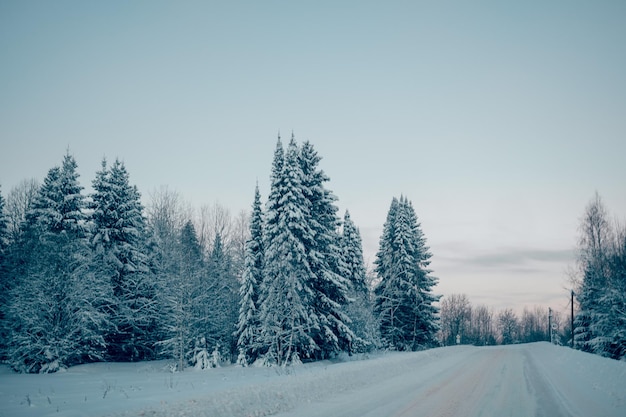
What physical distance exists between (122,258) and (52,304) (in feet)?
30.0

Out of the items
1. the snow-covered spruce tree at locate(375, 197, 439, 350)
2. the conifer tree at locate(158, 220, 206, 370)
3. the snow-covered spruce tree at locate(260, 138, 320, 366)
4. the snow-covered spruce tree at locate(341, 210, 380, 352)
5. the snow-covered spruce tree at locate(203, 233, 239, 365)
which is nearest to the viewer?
the snow-covered spruce tree at locate(260, 138, 320, 366)

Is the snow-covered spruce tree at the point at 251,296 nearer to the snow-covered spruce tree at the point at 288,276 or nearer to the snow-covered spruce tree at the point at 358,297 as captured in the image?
the snow-covered spruce tree at the point at 288,276

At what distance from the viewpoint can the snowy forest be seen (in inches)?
1048

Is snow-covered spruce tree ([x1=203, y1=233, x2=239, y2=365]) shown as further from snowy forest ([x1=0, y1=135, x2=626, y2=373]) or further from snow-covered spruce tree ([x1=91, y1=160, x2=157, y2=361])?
snow-covered spruce tree ([x1=91, y1=160, x2=157, y2=361])

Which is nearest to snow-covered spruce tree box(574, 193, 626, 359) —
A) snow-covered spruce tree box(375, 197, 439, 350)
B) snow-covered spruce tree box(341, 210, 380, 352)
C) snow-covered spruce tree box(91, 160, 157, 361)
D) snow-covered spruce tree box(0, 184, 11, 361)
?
snow-covered spruce tree box(375, 197, 439, 350)

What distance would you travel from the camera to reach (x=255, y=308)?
32.2 meters

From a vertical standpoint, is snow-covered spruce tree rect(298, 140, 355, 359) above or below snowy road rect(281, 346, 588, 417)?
above

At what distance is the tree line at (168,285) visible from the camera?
2638 cm

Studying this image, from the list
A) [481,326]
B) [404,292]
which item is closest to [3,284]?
[404,292]

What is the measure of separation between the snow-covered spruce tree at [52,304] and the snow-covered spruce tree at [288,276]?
12.2m

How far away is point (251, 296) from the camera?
3259cm

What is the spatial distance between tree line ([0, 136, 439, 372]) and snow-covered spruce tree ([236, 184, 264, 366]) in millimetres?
107

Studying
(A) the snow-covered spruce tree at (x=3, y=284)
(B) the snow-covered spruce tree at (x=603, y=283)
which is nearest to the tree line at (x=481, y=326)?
(B) the snow-covered spruce tree at (x=603, y=283)

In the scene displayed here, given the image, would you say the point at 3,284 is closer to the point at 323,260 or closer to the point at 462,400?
the point at 323,260
